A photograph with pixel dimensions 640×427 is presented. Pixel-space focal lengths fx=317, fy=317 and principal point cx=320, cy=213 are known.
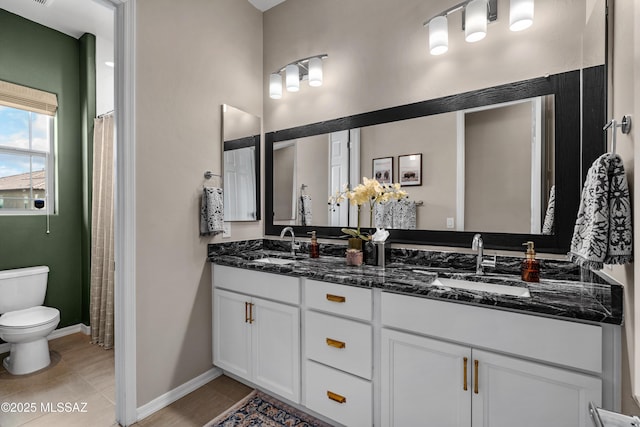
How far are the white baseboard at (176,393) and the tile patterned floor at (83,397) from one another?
1.2 inches

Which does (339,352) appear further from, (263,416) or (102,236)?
(102,236)

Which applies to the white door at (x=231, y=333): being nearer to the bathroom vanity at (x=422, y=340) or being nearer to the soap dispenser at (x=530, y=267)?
the bathroom vanity at (x=422, y=340)

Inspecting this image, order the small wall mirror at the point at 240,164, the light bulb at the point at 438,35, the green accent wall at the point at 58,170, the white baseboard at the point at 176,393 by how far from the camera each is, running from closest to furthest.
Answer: the light bulb at the point at 438,35 < the white baseboard at the point at 176,393 < the small wall mirror at the point at 240,164 < the green accent wall at the point at 58,170

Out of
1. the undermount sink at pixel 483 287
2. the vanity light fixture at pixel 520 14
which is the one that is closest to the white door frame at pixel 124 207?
the undermount sink at pixel 483 287

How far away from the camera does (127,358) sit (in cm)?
181

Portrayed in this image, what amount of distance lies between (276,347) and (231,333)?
1.38ft

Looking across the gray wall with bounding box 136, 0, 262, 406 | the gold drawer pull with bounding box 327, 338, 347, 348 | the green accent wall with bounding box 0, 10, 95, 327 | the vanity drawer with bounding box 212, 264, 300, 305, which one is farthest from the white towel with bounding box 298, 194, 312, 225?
the green accent wall with bounding box 0, 10, 95, 327

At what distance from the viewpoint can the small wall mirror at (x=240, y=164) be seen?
7.83 feet

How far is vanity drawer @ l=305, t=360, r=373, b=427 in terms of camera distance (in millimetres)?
1543

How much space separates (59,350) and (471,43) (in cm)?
381

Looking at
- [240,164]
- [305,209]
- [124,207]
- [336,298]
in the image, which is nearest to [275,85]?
[240,164]

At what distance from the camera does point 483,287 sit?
151 cm

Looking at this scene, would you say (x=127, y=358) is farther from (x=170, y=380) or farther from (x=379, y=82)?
(x=379, y=82)

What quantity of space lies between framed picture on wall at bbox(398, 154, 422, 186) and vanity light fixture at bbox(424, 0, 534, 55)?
0.60 metres
